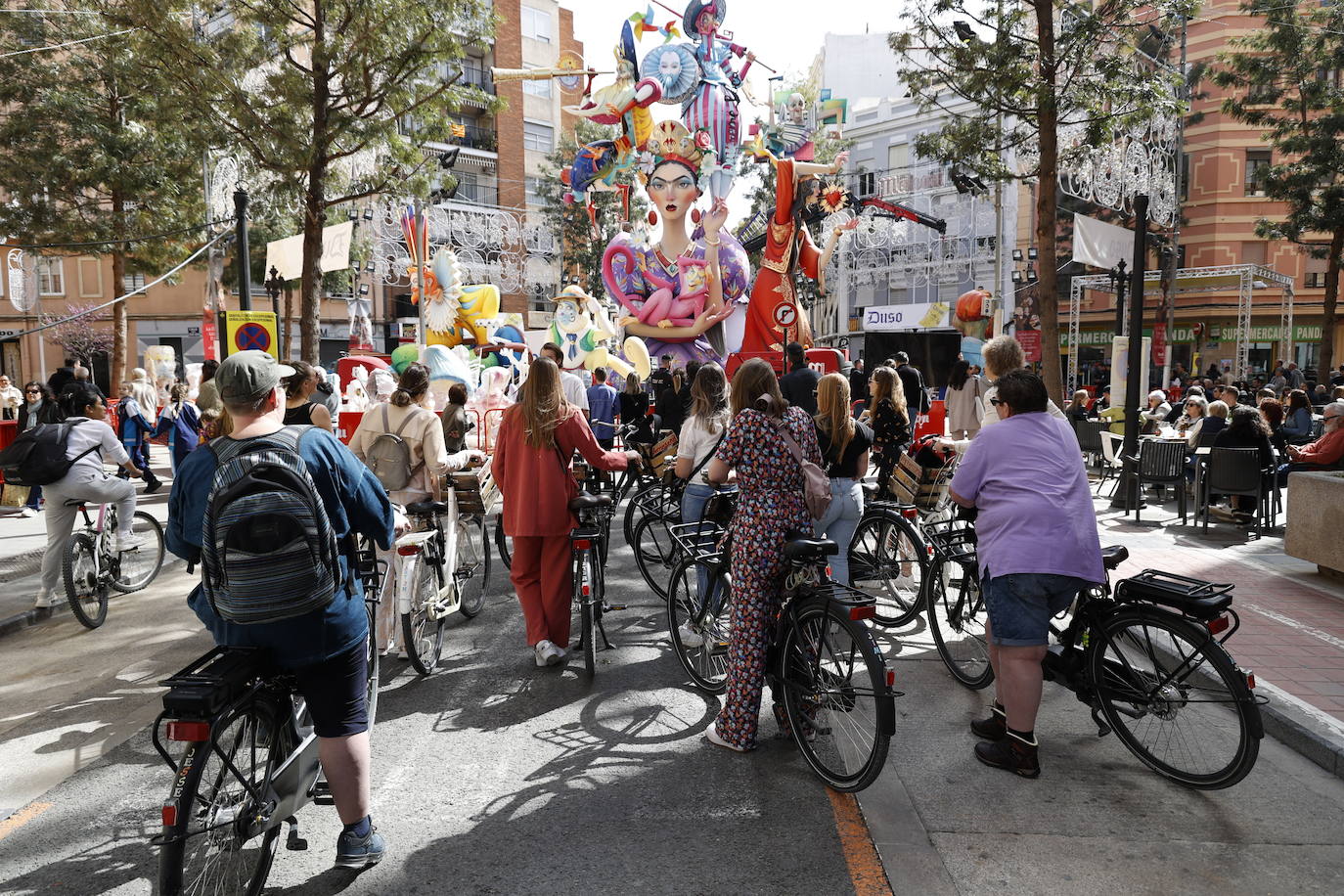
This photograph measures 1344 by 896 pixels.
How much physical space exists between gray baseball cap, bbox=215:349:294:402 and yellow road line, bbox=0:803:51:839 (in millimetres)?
2249

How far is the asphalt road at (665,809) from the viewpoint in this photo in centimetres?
330

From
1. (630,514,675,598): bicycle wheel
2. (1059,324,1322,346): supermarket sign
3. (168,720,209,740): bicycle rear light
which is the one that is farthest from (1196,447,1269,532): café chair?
(1059,324,1322,346): supermarket sign

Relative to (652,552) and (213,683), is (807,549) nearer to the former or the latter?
(213,683)

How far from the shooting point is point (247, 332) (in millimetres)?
10828

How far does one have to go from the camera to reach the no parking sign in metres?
10.8

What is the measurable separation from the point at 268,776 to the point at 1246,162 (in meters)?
42.0

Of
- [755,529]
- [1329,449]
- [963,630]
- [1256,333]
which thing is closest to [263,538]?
[755,529]

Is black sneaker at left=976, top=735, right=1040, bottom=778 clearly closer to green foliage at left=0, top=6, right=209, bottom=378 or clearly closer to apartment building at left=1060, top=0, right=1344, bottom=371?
green foliage at left=0, top=6, right=209, bottom=378

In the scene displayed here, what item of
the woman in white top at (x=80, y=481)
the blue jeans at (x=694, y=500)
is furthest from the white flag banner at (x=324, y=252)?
the blue jeans at (x=694, y=500)

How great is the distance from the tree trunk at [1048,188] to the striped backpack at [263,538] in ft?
33.6

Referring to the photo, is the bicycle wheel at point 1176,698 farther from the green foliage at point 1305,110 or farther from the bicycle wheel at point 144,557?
the green foliage at point 1305,110

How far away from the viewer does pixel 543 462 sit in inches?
219

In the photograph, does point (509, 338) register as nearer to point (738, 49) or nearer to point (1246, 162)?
point (738, 49)

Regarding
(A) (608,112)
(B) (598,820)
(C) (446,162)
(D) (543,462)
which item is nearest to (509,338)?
(C) (446,162)
